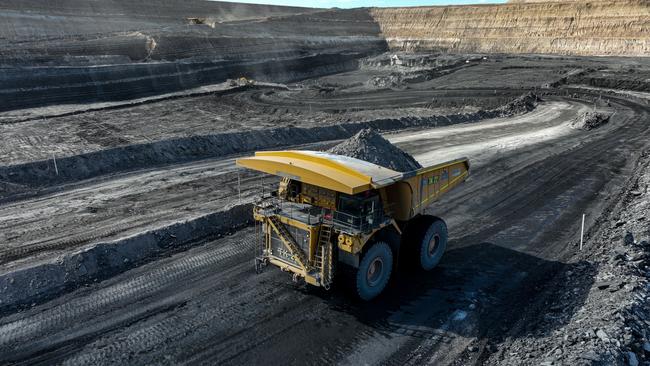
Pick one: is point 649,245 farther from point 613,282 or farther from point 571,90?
point 571,90

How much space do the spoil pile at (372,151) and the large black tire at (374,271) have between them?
3.49m

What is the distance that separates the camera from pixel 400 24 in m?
76.1

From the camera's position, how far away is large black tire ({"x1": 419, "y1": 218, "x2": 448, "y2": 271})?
8.78 metres

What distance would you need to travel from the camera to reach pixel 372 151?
1131cm

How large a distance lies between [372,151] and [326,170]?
13.2ft

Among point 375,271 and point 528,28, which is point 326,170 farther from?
point 528,28

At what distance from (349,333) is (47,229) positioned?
8.13 m

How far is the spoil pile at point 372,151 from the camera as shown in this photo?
1120 cm

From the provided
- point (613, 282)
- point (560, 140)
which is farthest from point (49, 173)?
point (560, 140)

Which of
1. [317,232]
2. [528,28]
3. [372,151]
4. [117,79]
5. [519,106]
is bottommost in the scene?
[317,232]

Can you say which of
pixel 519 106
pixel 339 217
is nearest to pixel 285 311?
pixel 339 217

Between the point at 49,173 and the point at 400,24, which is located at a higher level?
the point at 400,24

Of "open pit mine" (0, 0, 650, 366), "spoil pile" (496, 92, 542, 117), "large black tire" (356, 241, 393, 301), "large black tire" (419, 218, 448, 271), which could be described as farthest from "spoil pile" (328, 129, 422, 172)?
"spoil pile" (496, 92, 542, 117)

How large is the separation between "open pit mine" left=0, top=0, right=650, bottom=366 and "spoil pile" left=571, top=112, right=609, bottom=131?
0.27 m
